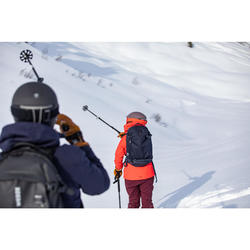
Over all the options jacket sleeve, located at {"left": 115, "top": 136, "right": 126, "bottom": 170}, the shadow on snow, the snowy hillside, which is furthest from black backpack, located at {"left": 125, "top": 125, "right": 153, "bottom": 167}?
the shadow on snow

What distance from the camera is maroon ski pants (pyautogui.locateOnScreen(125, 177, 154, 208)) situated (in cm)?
327

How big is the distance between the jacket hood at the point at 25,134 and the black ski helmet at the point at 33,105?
0.07 m

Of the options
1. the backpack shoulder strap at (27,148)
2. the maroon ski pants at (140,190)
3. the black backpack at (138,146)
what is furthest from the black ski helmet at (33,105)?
the maroon ski pants at (140,190)

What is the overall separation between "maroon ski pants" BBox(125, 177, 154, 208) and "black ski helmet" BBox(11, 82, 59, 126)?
198 centimetres

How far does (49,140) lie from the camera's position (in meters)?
1.39

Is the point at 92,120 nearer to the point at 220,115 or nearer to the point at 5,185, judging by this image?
the point at 220,115

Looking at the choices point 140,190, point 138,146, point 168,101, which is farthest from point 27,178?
point 168,101

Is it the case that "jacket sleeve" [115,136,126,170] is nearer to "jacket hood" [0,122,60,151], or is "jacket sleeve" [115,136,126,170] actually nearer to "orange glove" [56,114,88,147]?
"orange glove" [56,114,88,147]

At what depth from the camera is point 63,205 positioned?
1.44 meters

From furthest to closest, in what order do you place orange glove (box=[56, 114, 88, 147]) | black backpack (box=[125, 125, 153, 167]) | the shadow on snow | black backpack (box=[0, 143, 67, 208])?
the shadow on snow
black backpack (box=[125, 125, 153, 167])
orange glove (box=[56, 114, 88, 147])
black backpack (box=[0, 143, 67, 208])

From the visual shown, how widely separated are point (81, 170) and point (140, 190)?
2.08 m

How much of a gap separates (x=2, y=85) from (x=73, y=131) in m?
3.14

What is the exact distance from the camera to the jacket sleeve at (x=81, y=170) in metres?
1.38
